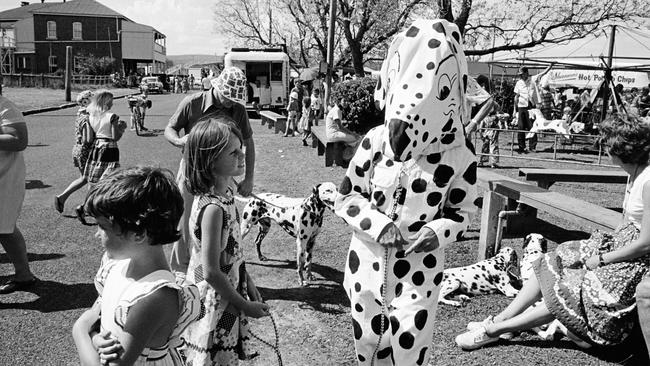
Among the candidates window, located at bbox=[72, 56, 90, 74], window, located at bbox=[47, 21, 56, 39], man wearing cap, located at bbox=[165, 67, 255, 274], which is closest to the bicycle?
man wearing cap, located at bbox=[165, 67, 255, 274]

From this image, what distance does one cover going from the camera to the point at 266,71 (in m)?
25.6

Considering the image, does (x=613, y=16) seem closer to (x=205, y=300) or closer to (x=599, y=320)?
(x=599, y=320)

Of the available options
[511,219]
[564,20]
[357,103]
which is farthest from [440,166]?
[564,20]

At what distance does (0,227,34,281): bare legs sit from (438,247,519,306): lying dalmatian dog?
356 cm

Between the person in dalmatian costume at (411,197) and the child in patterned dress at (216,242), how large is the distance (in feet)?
1.85

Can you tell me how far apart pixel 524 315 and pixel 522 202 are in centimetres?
208

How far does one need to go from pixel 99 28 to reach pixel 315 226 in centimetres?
6914

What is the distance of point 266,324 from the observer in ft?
13.9

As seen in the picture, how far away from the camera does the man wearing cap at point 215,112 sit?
414cm

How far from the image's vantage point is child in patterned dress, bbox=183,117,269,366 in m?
2.47

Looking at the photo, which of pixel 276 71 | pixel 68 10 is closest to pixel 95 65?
pixel 68 10

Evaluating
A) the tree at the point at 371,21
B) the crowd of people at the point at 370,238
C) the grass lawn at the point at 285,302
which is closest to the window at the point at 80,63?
the tree at the point at 371,21

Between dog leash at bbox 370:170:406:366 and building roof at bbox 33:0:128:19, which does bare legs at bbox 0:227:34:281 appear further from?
building roof at bbox 33:0:128:19

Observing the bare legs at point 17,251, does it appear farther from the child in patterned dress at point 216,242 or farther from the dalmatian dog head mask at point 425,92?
the dalmatian dog head mask at point 425,92
